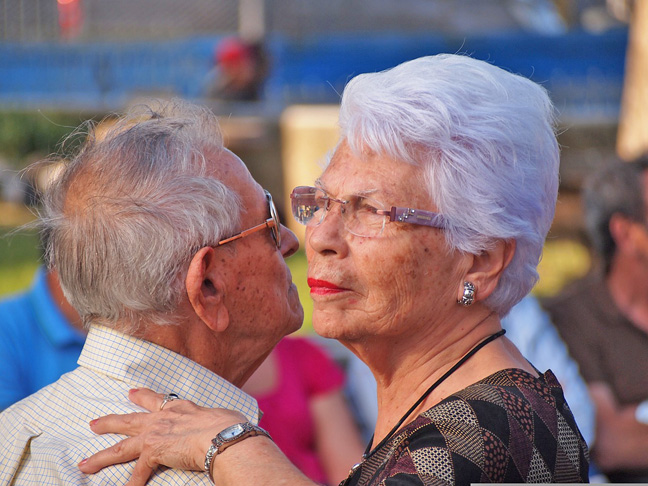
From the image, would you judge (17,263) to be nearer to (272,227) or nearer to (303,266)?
(303,266)

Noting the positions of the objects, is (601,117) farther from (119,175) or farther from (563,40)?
(119,175)

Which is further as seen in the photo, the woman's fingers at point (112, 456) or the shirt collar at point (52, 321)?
the shirt collar at point (52, 321)

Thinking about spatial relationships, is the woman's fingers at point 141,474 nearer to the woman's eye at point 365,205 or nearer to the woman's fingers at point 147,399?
the woman's fingers at point 147,399

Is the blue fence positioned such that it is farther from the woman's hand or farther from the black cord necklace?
the woman's hand

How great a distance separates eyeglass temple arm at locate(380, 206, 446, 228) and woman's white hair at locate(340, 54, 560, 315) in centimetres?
3

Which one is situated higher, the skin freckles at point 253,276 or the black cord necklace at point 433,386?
the skin freckles at point 253,276

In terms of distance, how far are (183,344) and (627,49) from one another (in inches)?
423

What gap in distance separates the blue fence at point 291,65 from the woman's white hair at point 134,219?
9.60 meters

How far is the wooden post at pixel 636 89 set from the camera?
381 inches

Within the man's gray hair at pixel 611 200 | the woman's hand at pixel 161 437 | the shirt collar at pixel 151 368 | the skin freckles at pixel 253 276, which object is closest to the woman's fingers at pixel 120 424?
the woman's hand at pixel 161 437

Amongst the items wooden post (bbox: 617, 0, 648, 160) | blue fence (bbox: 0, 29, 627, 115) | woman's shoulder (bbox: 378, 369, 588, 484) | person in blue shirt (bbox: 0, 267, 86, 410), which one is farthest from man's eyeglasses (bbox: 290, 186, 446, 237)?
blue fence (bbox: 0, 29, 627, 115)

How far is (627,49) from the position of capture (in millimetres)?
11523

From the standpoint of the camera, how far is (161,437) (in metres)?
2.04

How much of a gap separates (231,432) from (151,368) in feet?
1.14
